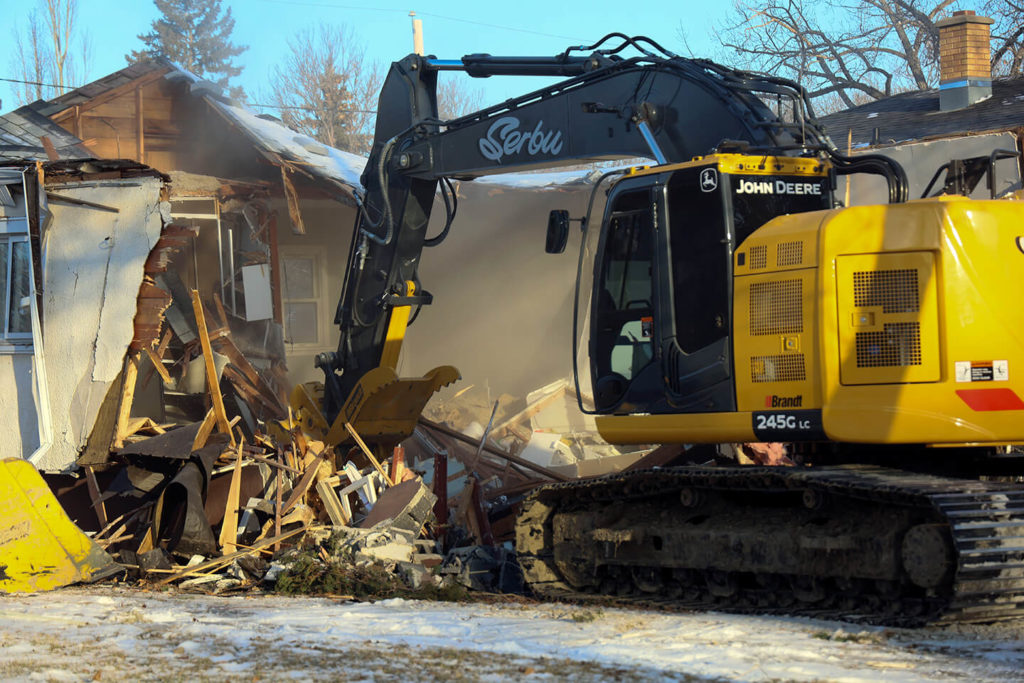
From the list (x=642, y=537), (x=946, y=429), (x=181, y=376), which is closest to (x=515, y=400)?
(x=181, y=376)

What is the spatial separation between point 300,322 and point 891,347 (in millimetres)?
13001

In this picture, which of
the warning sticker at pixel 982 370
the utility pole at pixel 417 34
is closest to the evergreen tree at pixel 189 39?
the utility pole at pixel 417 34

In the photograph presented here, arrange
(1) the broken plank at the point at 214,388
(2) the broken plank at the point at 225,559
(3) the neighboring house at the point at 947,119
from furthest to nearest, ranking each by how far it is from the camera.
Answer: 1. (3) the neighboring house at the point at 947,119
2. (1) the broken plank at the point at 214,388
3. (2) the broken plank at the point at 225,559

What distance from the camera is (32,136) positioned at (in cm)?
1627

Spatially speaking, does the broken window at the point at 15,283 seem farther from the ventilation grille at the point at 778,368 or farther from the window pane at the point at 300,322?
the ventilation grille at the point at 778,368

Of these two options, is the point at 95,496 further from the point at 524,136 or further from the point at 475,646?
the point at 475,646

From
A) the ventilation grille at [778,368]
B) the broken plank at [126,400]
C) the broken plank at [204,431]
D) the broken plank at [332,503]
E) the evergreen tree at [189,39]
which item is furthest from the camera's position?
the evergreen tree at [189,39]

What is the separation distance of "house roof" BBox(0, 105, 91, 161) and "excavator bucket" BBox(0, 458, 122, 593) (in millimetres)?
7464

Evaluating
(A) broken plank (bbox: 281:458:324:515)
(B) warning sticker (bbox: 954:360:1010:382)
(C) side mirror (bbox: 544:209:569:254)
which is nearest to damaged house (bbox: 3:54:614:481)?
→ (A) broken plank (bbox: 281:458:324:515)

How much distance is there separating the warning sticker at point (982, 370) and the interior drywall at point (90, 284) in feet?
26.4

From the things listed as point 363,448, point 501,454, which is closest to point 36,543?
point 363,448

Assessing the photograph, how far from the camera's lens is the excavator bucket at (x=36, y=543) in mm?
8859

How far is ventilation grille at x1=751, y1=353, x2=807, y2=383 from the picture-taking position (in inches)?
270

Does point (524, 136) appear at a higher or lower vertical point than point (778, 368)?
higher
